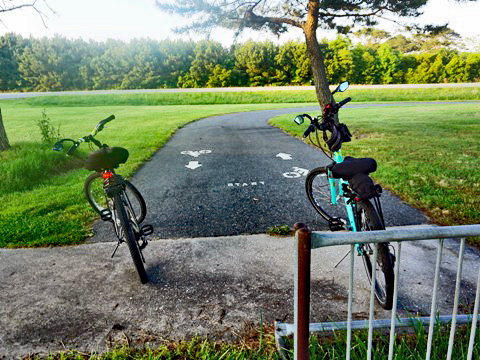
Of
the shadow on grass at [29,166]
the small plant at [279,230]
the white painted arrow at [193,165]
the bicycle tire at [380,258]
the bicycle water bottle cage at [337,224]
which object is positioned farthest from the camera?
the white painted arrow at [193,165]

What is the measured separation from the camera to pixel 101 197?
580 cm

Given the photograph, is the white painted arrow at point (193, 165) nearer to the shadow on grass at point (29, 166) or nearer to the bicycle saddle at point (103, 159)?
the shadow on grass at point (29, 166)

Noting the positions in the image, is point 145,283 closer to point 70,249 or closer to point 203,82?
point 70,249

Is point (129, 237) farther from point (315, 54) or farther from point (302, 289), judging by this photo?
point (315, 54)

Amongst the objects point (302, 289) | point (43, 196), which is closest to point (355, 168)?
point (302, 289)

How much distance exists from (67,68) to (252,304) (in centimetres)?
6209

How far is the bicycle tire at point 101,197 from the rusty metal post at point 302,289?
2709mm

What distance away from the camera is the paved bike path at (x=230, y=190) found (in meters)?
4.46

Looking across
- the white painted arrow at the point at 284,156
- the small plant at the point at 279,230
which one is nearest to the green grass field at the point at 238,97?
the white painted arrow at the point at 284,156

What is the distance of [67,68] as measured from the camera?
54.8m

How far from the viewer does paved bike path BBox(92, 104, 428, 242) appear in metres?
4.46

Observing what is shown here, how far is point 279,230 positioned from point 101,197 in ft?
10.9

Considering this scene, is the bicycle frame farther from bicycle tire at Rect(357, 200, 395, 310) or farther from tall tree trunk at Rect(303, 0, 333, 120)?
tall tree trunk at Rect(303, 0, 333, 120)

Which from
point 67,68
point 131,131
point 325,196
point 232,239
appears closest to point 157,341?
point 232,239
